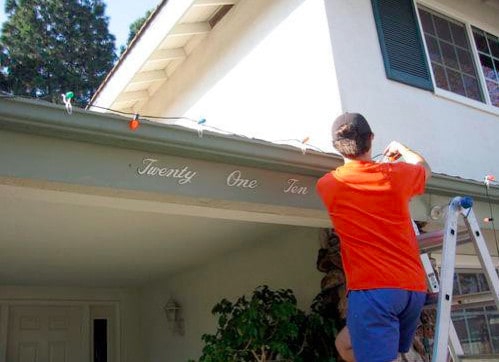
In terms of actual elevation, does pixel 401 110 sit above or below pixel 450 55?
below

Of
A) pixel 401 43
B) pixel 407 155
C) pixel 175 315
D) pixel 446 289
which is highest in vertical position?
pixel 401 43

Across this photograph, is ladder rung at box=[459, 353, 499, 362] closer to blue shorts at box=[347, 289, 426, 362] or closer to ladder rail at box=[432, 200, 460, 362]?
ladder rail at box=[432, 200, 460, 362]

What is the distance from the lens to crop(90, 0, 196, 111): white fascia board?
5.79 m

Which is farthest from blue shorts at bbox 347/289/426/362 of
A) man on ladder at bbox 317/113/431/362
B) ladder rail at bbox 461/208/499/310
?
ladder rail at bbox 461/208/499/310

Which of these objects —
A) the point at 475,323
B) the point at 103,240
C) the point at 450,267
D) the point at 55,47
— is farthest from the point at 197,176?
the point at 55,47

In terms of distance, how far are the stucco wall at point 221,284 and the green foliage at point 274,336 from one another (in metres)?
0.55

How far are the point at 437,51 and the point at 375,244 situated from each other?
4.18 m

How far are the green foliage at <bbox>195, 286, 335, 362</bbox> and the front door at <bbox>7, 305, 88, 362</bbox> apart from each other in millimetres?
3794

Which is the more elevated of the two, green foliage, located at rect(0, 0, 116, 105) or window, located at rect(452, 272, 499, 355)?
green foliage, located at rect(0, 0, 116, 105)

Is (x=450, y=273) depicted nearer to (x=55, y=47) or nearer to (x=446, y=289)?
(x=446, y=289)

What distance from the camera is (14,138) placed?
8.75 feet

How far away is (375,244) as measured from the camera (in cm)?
233

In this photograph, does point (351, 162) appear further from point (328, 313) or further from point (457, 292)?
point (457, 292)

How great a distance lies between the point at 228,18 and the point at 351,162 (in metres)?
4.10
